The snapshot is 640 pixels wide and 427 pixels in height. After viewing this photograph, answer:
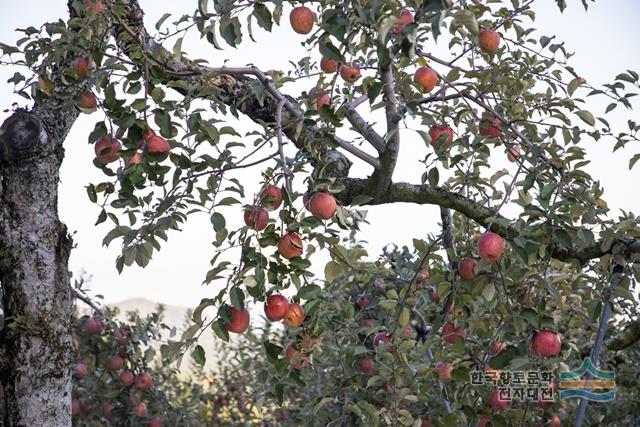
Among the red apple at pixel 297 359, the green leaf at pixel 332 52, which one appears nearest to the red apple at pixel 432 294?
the red apple at pixel 297 359

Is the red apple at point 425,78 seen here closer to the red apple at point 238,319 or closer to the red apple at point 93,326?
the red apple at point 238,319

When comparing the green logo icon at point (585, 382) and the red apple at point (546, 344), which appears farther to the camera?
the green logo icon at point (585, 382)

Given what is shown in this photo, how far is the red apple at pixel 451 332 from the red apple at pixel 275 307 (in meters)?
0.82

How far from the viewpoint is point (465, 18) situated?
5.46 ft

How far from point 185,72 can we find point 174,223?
1.42 ft

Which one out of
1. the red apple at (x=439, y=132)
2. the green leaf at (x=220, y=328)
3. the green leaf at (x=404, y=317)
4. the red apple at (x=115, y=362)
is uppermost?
the red apple at (x=439, y=132)

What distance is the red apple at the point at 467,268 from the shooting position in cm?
242

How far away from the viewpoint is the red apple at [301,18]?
212 cm

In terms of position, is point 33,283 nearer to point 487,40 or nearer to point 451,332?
point 451,332

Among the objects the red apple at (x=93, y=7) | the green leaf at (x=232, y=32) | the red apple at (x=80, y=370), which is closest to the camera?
the green leaf at (x=232, y=32)

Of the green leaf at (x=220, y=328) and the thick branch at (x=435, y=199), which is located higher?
A: the thick branch at (x=435, y=199)

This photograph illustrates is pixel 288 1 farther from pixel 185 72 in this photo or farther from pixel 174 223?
pixel 174 223

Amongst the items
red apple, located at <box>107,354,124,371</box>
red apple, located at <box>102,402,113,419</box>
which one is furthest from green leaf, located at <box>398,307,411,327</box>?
red apple, located at <box>102,402,113,419</box>

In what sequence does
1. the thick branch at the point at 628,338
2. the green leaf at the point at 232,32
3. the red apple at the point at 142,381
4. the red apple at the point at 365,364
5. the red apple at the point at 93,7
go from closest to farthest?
the green leaf at the point at 232,32
the red apple at the point at 93,7
the thick branch at the point at 628,338
the red apple at the point at 365,364
the red apple at the point at 142,381
